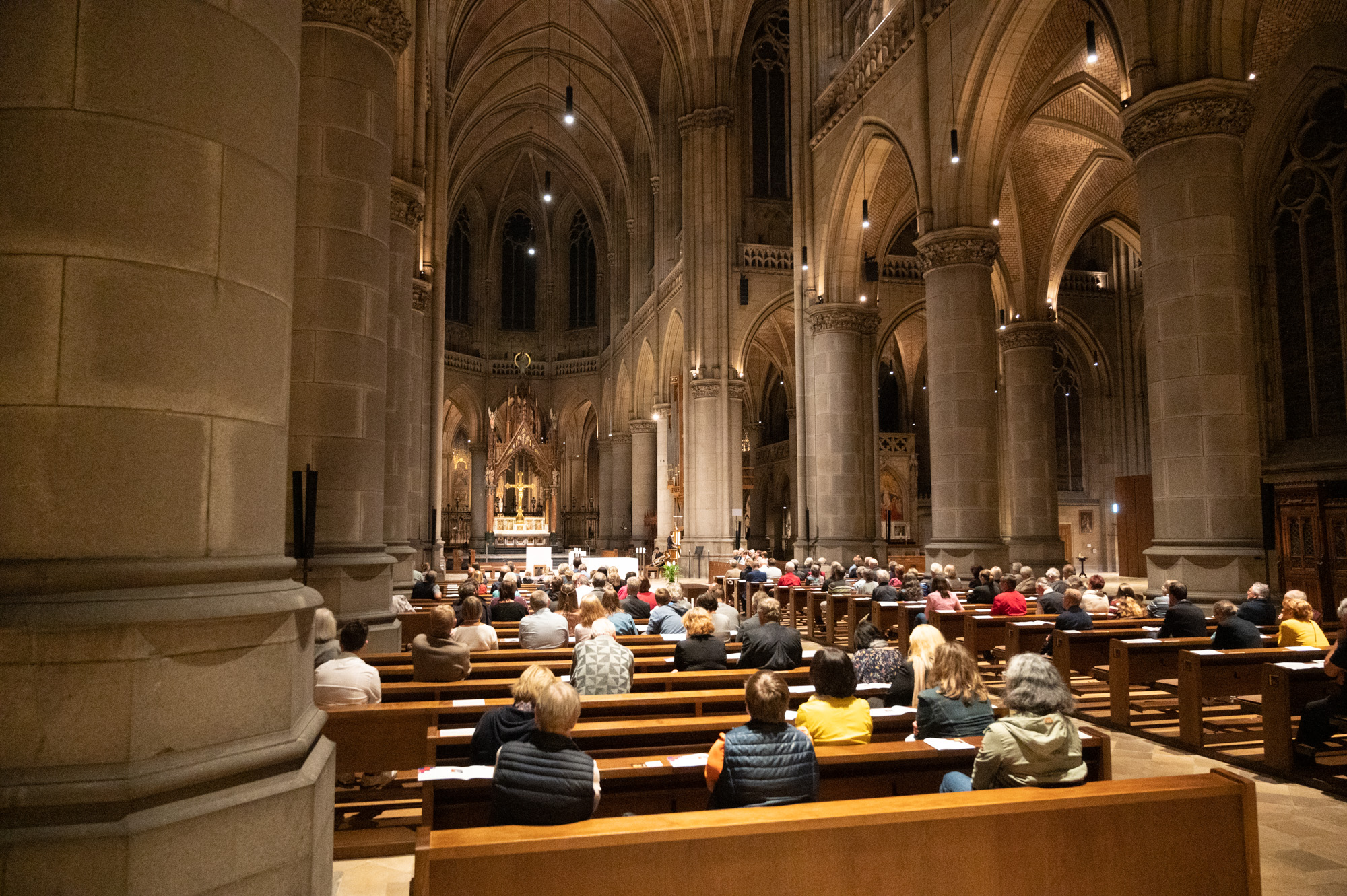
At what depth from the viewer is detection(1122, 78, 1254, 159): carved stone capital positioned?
31.2 ft

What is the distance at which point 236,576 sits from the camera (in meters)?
2.92

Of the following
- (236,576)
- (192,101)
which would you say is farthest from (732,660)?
(192,101)

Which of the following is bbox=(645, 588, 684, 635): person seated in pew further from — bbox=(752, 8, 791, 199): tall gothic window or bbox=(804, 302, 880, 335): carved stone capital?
bbox=(752, 8, 791, 199): tall gothic window

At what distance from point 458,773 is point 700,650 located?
287cm

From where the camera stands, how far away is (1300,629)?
23.5ft

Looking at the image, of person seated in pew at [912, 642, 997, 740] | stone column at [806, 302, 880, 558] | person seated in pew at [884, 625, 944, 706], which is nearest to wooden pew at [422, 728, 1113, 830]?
person seated in pew at [912, 642, 997, 740]

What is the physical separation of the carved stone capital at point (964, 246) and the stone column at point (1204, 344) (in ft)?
16.1

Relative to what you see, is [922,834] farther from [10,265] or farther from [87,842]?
[10,265]

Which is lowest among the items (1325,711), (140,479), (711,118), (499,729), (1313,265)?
(1325,711)

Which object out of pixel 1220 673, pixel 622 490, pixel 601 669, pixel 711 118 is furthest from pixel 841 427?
pixel 622 490

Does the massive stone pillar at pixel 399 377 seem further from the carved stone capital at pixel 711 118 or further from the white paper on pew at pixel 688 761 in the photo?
Result: the carved stone capital at pixel 711 118

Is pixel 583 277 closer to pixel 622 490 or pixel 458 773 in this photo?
pixel 622 490

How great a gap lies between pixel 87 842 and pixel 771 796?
85.6 inches

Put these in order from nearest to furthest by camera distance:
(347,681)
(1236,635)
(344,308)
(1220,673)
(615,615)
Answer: (347,681)
(1220,673)
(1236,635)
(344,308)
(615,615)
